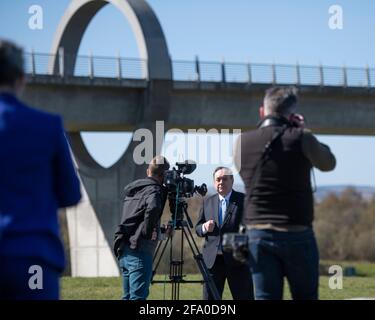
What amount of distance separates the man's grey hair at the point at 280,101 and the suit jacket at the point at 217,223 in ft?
14.5

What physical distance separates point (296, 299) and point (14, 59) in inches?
123

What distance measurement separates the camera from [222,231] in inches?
486

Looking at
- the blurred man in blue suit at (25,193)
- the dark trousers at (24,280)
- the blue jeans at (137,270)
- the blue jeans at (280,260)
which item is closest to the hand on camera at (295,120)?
the blue jeans at (280,260)

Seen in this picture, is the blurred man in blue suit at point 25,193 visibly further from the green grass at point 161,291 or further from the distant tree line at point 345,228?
the distant tree line at point 345,228

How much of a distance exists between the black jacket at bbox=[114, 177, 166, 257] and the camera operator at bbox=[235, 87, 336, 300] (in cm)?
400

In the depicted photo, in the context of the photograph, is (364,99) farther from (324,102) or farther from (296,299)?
(296,299)

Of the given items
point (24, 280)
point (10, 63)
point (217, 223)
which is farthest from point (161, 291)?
point (10, 63)

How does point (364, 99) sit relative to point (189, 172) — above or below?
above

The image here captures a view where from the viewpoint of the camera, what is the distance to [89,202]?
150 feet

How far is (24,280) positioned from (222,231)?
22.0 feet

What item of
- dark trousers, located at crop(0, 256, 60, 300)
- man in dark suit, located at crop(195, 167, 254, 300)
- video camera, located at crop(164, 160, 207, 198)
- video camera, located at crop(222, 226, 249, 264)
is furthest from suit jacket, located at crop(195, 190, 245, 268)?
dark trousers, located at crop(0, 256, 60, 300)

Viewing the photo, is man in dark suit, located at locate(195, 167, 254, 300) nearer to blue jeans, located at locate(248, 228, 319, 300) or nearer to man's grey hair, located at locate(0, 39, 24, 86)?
blue jeans, located at locate(248, 228, 319, 300)

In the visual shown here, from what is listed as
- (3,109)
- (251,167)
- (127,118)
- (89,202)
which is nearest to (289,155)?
(251,167)
